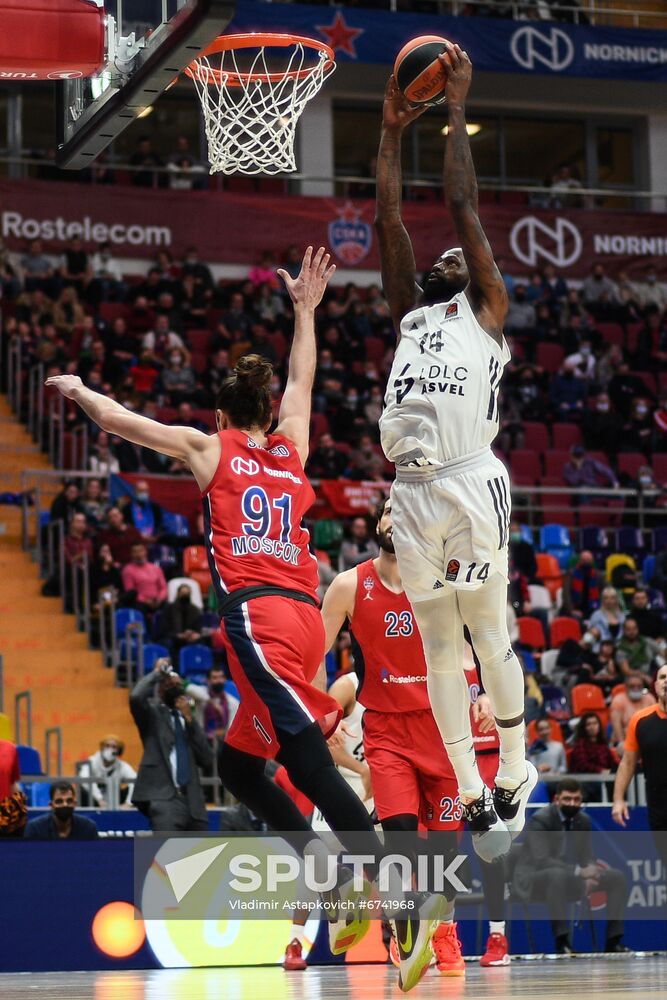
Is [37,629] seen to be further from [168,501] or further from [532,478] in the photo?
[532,478]

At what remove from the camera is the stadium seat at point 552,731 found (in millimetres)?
16359

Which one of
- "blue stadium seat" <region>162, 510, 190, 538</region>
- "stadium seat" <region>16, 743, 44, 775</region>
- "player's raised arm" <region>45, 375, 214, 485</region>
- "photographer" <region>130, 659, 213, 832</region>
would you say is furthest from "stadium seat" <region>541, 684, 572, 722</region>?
"player's raised arm" <region>45, 375, 214, 485</region>

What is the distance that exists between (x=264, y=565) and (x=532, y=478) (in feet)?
58.1

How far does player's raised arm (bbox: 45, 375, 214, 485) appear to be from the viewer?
6.93 meters

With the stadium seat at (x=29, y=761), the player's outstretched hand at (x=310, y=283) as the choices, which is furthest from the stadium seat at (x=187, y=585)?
the player's outstretched hand at (x=310, y=283)

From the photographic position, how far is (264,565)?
6957 mm

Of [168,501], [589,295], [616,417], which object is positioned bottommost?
[168,501]

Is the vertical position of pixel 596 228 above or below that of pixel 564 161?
below

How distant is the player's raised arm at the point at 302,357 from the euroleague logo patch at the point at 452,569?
0.89 metres

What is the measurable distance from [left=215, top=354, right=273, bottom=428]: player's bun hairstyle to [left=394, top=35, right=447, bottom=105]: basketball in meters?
1.48

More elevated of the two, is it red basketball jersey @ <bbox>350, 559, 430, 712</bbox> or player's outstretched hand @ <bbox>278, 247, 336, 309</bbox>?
player's outstretched hand @ <bbox>278, 247, 336, 309</bbox>

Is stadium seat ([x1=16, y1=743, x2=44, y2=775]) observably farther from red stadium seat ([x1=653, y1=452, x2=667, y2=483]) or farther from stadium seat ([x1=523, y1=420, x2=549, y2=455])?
red stadium seat ([x1=653, y1=452, x2=667, y2=483])

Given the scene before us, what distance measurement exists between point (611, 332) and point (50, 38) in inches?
841

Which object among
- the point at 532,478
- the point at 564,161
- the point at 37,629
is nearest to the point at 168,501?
the point at 37,629
